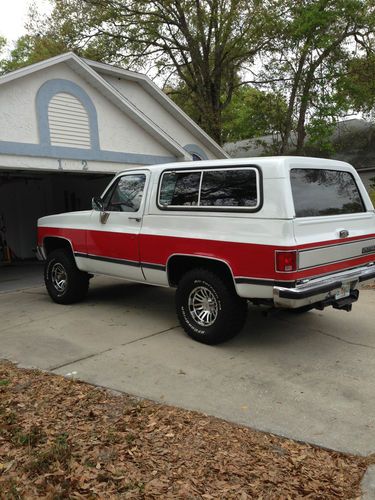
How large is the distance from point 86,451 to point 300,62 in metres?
20.4

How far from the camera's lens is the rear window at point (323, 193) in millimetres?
4707

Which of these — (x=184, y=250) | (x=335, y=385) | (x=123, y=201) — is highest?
(x=123, y=201)

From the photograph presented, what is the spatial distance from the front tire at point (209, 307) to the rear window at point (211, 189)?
82 centimetres

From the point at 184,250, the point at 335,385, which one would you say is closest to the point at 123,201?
the point at 184,250

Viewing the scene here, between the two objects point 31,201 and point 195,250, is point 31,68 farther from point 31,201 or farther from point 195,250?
point 31,201

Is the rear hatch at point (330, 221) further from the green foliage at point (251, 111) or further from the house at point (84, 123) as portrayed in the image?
the green foliage at point (251, 111)

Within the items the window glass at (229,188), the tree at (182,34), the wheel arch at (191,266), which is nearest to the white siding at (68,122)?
the wheel arch at (191,266)

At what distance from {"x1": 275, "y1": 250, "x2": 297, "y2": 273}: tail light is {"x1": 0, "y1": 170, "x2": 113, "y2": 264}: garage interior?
10804mm

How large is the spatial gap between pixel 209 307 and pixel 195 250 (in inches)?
27.1

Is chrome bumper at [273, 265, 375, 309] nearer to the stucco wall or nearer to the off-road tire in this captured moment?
the off-road tire

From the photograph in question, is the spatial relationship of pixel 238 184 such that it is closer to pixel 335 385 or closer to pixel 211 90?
pixel 335 385

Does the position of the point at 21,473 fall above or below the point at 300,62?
below

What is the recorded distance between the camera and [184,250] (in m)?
5.24

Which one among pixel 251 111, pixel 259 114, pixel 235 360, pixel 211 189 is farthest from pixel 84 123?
pixel 251 111
